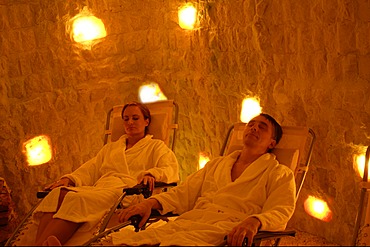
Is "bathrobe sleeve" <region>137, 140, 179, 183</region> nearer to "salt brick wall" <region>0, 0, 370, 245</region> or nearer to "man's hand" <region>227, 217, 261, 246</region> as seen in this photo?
"salt brick wall" <region>0, 0, 370, 245</region>

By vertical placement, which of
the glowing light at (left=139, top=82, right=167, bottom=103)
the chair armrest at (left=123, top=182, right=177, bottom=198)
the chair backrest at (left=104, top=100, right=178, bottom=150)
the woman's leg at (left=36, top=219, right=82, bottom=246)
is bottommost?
the woman's leg at (left=36, top=219, right=82, bottom=246)

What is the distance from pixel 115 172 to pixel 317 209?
1.48 m

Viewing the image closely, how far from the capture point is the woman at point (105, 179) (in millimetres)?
2775

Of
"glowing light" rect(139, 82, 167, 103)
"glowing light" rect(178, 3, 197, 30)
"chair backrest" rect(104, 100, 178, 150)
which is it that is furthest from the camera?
"glowing light" rect(139, 82, 167, 103)

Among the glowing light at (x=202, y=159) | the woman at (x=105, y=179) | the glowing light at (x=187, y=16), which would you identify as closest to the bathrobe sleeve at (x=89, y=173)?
the woman at (x=105, y=179)

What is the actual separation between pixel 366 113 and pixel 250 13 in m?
1.26

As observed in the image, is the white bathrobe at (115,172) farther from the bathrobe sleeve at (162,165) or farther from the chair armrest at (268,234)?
the chair armrest at (268,234)

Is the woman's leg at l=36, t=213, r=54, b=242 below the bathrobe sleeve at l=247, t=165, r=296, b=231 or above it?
below

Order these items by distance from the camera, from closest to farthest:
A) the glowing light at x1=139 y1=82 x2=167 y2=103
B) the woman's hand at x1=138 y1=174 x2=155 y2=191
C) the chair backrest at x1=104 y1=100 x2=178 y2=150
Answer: the woman's hand at x1=138 y1=174 x2=155 y2=191
the chair backrest at x1=104 y1=100 x2=178 y2=150
the glowing light at x1=139 y1=82 x2=167 y2=103

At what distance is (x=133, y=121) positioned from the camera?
3.83 meters

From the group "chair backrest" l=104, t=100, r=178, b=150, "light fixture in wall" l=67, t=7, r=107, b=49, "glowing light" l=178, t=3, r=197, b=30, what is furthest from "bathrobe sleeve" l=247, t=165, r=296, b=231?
"light fixture in wall" l=67, t=7, r=107, b=49

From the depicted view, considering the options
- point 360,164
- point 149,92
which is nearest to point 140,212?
point 360,164

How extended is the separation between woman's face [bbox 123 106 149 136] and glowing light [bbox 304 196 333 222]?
1336 mm

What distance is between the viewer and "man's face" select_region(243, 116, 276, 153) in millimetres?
3008
